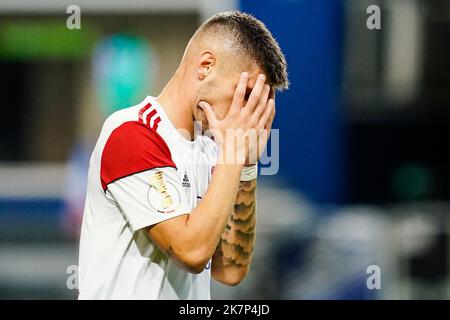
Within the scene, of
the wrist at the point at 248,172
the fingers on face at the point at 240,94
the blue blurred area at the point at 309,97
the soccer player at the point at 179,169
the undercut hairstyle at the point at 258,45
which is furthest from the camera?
the blue blurred area at the point at 309,97

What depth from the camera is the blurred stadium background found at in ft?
31.8

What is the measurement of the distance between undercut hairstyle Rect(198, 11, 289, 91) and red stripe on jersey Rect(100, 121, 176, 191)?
1.76 feet

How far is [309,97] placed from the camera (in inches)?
415

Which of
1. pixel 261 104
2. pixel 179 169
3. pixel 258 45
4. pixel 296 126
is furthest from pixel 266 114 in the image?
pixel 296 126

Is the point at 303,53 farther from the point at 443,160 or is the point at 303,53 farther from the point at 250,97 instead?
the point at 250,97

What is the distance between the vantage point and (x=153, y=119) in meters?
4.04

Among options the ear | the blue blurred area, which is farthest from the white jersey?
the blue blurred area

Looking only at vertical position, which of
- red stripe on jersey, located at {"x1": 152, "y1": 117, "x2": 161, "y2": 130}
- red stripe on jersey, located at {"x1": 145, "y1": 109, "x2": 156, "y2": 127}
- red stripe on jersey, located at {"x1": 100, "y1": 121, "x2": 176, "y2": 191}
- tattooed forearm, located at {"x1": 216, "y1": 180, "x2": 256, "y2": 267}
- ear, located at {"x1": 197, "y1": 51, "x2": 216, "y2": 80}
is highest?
ear, located at {"x1": 197, "y1": 51, "x2": 216, "y2": 80}

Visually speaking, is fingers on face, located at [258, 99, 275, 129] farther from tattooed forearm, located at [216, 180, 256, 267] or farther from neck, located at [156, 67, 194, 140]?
tattooed forearm, located at [216, 180, 256, 267]

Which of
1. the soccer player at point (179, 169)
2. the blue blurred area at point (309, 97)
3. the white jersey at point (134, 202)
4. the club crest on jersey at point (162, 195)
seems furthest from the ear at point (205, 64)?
the blue blurred area at point (309, 97)

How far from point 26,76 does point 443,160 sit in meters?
5.16

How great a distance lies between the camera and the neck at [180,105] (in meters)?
4.12

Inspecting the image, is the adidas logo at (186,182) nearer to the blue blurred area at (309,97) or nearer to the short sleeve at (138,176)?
the short sleeve at (138,176)
